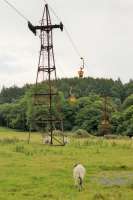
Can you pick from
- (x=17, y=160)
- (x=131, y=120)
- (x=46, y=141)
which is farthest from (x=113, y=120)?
(x=17, y=160)

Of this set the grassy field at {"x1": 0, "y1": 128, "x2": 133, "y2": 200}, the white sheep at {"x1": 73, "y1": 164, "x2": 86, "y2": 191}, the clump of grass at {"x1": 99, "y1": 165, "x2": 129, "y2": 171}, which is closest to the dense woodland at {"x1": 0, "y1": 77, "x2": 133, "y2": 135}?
the grassy field at {"x1": 0, "y1": 128, "x2": 133, "y2": 200}

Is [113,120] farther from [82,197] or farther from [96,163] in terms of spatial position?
[82,197]

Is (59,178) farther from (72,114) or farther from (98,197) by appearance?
(72,114)

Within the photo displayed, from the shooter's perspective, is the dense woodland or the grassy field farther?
the dense woodland

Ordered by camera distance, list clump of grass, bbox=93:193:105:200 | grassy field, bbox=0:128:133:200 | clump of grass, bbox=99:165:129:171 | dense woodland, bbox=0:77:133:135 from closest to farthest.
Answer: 1. clump of grass, bbox=93:193:105:200
2. grassy field, bbox=0:128:133:200
3. clump of grass, bbox=99:165:129:171
4. dense woodland, bbox=0:77:133:135

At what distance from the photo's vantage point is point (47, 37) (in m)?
53.1

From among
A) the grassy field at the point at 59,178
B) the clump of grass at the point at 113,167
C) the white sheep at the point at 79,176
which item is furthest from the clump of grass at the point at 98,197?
the clump of grass at the point at 113,167

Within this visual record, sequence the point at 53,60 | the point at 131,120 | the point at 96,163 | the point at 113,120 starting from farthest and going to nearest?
the point at 113,120
the point at 131,120
the point at 53,60
the point at 96,163

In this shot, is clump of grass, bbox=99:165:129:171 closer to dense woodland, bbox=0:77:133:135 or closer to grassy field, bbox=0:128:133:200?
grassy field, bbox=0:128:133:200

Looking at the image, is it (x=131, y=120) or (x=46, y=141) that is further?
(x=131, y=120)

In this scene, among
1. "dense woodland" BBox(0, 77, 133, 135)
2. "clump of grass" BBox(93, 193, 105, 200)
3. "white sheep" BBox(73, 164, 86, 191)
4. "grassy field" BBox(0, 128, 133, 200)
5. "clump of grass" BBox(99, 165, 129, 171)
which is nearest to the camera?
"clump of grass" BBox(93, 193, 105, 200)

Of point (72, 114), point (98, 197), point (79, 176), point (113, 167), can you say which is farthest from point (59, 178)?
point (72, 114)

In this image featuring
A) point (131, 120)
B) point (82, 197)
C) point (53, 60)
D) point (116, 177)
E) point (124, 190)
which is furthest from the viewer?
point (131, 120)

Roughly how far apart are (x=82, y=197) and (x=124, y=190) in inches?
110
